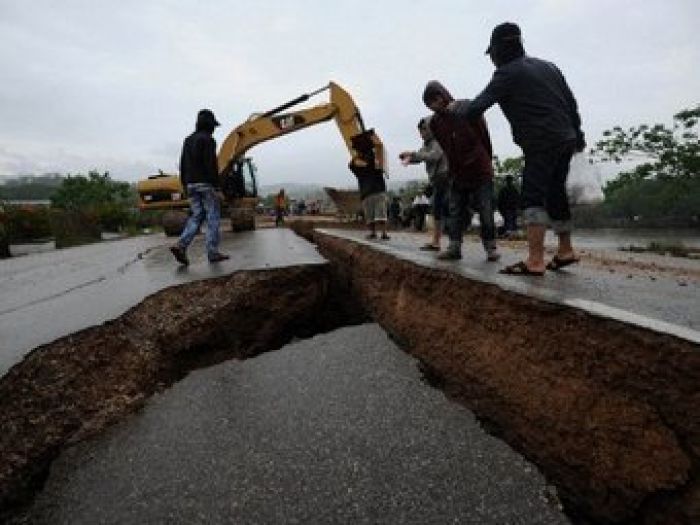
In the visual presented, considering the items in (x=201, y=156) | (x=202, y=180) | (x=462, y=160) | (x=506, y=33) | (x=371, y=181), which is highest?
(x=506, y=33)

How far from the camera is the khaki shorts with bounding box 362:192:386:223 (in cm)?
881

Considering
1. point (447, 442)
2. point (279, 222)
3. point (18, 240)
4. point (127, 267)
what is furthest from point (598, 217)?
point (447, 442)

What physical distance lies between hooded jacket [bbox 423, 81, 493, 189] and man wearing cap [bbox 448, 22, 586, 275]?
0.70 m

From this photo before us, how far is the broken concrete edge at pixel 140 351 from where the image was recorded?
314cm

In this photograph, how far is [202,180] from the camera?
21.6ft

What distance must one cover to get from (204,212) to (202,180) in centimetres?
43

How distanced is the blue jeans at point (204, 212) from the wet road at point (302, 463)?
10.1 feet

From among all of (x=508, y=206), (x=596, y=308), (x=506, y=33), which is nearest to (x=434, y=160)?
(x=506, y=33)

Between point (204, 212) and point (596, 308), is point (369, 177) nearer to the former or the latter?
point (204, 212)

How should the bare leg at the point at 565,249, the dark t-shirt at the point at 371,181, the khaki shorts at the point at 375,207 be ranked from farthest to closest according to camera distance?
the khaki shorts at the point at 375,207
the dark t-shirt at the point at 371,181
the bare leg at the point at 565,249

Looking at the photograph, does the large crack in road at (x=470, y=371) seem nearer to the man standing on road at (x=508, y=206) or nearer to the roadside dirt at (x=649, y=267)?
the roadside dirt at (x=649, y=267)

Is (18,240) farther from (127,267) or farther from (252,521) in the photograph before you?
(252,521)

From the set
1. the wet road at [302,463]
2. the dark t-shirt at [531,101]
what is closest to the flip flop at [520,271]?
the dark t-shirt at [531,101]

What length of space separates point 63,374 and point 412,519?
237cm
